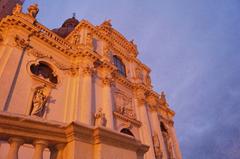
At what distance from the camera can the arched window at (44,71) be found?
456 inches

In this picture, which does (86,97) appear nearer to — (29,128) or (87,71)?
(87,71)

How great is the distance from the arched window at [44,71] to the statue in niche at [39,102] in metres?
1.27

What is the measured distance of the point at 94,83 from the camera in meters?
14.4

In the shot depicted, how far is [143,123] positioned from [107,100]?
4082 mm

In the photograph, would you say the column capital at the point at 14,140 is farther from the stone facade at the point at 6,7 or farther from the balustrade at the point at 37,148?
the stone facade at the point at 6,7

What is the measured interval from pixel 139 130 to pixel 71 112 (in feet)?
20.7

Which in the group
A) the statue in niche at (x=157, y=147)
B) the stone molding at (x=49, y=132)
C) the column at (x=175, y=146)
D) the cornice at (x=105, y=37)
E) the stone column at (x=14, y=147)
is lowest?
the stone column at (x=14, y=147)

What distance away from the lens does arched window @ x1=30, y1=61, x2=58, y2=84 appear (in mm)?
11578

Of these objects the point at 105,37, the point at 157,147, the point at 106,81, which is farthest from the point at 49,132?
the point at 105,37

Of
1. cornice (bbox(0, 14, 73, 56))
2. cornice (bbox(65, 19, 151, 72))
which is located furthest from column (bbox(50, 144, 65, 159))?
cornice (bbox(65, 19, 151, 72))

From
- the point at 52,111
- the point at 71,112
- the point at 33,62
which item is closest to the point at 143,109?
the point at 71,112

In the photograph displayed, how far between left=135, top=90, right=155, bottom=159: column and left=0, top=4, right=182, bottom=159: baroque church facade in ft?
0.12

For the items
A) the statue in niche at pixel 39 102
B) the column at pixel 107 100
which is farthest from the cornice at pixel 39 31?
the statue in niche at pixel 39 102

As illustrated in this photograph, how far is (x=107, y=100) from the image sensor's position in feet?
45.7
